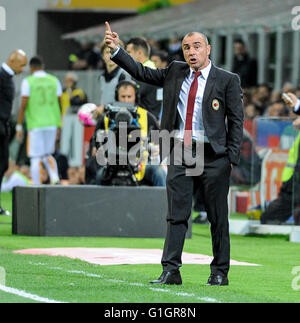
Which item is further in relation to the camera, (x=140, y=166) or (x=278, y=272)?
(x=140, y=166)

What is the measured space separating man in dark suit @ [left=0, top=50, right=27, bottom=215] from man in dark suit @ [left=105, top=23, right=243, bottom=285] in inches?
318

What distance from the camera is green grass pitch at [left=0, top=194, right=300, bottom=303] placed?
969 centimetres

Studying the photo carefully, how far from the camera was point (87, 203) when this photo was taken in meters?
15.4

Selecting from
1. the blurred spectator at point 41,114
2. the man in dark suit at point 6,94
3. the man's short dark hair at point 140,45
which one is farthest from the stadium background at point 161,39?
the man's short dark hair at point 140,45

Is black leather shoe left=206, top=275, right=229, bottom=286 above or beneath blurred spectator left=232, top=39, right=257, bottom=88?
beneath

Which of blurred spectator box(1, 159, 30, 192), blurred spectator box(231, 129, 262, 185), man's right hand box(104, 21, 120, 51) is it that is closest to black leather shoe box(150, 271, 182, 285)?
man's right hand box(104, 21, 120, 51)

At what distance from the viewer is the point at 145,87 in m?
16.8

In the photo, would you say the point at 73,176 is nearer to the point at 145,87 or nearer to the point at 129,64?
the point at 145,87

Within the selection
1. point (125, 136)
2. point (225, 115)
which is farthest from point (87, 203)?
point (225, 115)

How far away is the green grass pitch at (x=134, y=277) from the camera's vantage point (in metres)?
9.69

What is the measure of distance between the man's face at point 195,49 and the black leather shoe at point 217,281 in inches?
69.5

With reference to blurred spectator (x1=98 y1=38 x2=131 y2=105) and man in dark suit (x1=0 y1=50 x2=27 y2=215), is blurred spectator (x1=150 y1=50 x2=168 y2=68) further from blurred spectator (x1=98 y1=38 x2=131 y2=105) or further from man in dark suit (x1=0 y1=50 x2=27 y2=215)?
man in dark suit (x1=0 y1=50 x2=27 y2=215)
